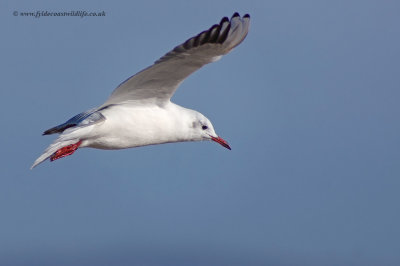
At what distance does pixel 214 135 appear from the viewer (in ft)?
36.0

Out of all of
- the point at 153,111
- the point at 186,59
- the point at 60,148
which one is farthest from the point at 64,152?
the point at 186,59

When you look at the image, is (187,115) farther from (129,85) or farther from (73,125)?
(73,125)

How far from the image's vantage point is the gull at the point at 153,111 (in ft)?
30.5

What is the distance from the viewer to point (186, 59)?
30.9 ft

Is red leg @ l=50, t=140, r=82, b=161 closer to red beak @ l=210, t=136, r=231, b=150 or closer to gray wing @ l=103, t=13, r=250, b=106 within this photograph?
gray wing @ l=103, t=13, r=250, b=106

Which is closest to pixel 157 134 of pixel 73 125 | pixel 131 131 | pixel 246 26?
pixel 131 131

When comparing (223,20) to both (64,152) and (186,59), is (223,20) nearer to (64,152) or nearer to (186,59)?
(186,59)

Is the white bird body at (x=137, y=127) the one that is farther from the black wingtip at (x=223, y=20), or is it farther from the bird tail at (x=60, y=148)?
the black wingtip at (x=223, y=20)

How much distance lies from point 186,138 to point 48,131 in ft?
5.56

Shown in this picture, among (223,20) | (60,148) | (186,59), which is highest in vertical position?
(223,20)

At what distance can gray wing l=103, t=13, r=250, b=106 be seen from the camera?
924cm

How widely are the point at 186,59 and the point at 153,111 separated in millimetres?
1040

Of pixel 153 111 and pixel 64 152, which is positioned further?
pixel 153 111

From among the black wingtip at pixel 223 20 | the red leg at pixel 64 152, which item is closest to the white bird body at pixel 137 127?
the red leg at pixel 64 152
